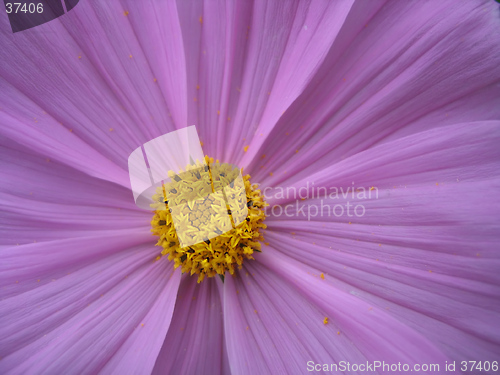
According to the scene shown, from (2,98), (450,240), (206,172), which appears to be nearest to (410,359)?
(450,240)

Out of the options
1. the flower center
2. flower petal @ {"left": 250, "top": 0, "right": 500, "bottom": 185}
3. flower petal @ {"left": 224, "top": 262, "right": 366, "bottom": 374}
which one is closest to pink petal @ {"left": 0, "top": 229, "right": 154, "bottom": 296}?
the flower center

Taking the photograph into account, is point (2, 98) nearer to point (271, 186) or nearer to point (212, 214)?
point (212, 214)

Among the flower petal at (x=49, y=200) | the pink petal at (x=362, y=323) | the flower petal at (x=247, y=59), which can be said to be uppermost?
the flower petal at (x=247, y=59)

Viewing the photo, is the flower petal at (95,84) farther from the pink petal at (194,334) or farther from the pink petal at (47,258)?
the pink petal at (194,334)

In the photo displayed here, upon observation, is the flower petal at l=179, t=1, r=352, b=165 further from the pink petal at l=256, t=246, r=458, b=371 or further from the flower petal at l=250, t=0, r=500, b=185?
the pink petal at l=256, t=246, r=458, b=371

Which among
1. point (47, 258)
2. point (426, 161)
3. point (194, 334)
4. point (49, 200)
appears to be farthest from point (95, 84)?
point (426, 161)

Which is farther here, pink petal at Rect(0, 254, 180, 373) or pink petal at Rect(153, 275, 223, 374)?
pink petal at Rect(153, 275, 223, 374)

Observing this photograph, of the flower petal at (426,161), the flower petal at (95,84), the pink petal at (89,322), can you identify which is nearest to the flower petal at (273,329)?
the pink petal at (89,322)
